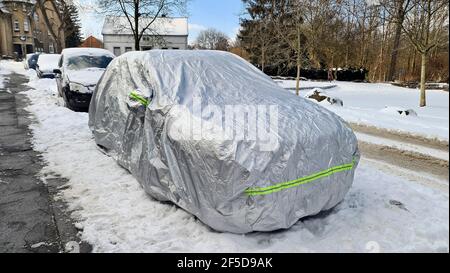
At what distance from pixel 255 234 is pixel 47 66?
831 inches

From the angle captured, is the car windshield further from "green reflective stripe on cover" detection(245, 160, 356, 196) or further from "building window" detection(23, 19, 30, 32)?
"building window" detection(23, 19, 30, 32)

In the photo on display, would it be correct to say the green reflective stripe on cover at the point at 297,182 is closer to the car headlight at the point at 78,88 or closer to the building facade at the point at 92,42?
the car headlight at the point at 78,88

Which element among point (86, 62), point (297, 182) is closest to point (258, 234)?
point (297, 182)

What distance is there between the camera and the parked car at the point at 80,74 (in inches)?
354

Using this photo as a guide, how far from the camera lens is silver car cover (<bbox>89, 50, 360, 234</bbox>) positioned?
9.32 feet

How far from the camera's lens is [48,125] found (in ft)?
24.7

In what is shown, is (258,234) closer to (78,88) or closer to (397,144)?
(397,144)

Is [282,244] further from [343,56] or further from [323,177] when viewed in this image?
[343,56]

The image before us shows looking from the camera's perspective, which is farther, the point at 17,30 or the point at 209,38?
the point at 17,30

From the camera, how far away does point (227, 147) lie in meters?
2.86

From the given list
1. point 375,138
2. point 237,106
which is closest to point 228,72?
point 237,106

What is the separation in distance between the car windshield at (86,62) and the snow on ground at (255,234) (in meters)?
6.26

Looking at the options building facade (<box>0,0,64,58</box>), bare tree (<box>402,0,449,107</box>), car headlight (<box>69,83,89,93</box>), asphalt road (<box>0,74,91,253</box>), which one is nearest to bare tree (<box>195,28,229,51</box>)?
building facade (<box>0,0,64,58</box>)

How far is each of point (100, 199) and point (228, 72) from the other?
6.69 feet
